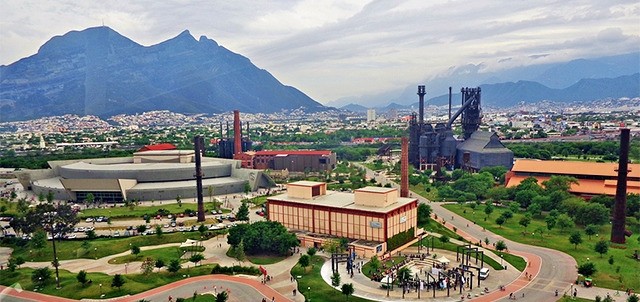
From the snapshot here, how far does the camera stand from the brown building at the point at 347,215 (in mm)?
42812

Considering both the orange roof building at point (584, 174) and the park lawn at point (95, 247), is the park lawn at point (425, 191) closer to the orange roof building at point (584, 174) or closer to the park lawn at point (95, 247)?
the orange roof building at point (584, 174)

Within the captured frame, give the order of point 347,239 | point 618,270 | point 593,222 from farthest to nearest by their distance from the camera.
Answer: point 593,222 < point 347,239 < point 618,270

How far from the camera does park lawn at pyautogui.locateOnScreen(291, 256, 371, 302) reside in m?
32.6

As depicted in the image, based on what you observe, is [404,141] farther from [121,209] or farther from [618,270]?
[121,209]

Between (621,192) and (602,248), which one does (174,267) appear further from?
(621,192)

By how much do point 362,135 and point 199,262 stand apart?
127m

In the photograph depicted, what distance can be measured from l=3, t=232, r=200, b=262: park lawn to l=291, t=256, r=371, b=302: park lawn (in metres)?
15.4

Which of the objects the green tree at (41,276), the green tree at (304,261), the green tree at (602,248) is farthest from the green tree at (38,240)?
the green tree at (602,248)

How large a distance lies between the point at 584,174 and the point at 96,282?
6008 centimetres

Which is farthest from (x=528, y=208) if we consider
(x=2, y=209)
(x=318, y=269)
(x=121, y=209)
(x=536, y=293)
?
(x=2, y=209)

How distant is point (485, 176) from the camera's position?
244ft

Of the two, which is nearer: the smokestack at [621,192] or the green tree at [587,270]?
the green tree at [587,270]

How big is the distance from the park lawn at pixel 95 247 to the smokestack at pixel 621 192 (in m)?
41.1

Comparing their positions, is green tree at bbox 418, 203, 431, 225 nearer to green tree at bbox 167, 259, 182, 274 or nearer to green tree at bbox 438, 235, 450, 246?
green tree at bbox 438, 235, 450, 246
